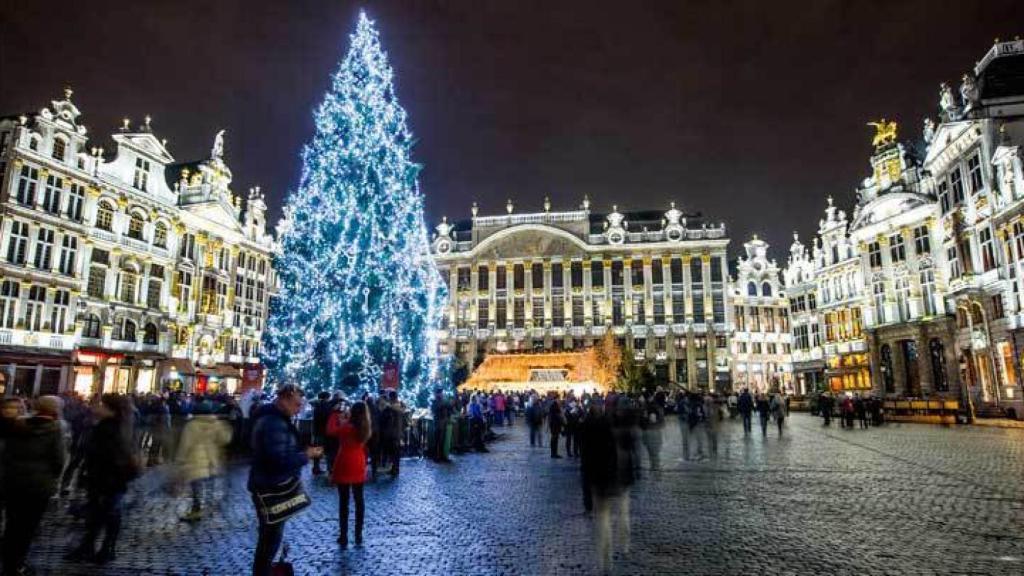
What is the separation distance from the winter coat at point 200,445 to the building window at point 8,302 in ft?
105

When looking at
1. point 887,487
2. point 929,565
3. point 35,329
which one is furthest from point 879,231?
point 35,329

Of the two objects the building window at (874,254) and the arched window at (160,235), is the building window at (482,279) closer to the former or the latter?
the arched window at (160,235)

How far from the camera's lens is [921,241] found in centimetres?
4172

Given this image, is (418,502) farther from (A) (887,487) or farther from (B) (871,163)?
(B) (871,163)

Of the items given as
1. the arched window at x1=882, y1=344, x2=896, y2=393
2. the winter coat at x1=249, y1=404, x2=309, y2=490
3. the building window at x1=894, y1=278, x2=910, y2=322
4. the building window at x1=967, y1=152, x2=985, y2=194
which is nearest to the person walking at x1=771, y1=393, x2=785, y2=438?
the building window at x1=967, y1=152, x2=985, y2=194

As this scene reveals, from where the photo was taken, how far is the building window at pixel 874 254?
45.4m

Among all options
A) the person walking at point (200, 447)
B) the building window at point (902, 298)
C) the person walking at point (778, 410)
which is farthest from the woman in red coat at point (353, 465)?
the building window at point (902, 298)

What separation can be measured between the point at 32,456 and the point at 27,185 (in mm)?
36143

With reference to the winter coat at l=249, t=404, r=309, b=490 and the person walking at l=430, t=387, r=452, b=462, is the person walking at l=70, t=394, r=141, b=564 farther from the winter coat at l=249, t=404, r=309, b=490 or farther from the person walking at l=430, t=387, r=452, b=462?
the person walking at l=430, t=387, r=452, b=462

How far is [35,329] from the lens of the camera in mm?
33156

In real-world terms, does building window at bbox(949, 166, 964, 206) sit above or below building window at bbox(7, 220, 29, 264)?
above

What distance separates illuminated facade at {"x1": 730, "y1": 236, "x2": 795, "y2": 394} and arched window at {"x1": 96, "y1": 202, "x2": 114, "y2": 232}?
6201 centimetres

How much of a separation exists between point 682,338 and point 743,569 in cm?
6454

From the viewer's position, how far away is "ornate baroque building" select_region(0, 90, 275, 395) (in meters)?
32.6
